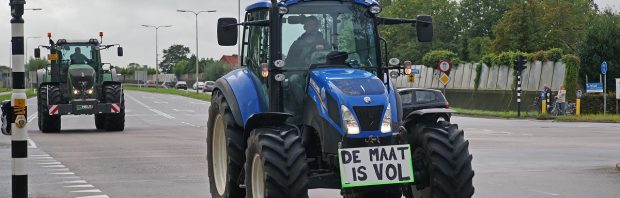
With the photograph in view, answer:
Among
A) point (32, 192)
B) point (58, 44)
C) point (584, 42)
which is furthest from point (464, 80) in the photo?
point (32, 192)

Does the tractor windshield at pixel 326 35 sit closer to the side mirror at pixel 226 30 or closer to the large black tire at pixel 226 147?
the side mirror at pixel 226 30

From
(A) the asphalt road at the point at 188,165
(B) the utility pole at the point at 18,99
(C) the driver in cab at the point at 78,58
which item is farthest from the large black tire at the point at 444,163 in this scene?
(C) the driver in cab at the point at 78,58

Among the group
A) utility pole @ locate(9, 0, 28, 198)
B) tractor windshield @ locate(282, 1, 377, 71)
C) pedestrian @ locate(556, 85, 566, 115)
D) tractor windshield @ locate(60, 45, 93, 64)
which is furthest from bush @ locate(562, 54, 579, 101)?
utility pole @ locate(9, 0, 28, 198)

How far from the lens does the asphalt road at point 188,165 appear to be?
13.4 m

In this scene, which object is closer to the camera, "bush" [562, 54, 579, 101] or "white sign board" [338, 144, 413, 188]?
"white sign board" [338, 144, 413, 188]

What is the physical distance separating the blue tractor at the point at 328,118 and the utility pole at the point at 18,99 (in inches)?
76.8

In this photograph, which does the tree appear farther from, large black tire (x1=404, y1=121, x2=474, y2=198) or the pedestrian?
large black tire (x1=404, y1=121, x2=474, y2=198)

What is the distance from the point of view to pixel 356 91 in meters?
9.46

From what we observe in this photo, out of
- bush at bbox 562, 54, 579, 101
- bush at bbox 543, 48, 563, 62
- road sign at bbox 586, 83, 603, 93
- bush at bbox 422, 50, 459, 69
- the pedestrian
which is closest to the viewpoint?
road sign at bbox 586, 83, 603, 93

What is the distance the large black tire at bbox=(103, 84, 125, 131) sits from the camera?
104ft

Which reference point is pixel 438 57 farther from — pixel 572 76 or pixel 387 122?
pixel 387 122

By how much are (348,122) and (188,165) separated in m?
8.92

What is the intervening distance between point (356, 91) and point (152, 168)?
8450 mm

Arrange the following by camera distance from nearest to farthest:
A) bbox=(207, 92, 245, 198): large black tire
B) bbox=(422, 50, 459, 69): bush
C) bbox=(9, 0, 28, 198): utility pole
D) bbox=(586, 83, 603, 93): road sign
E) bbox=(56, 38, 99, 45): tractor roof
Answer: bbox=(9, 0, 28, 198): utility pole, bbox=(207, 92, 245, 198): large black tire, bbox=(56, 38, 99, 45): tractor roof, bbox=(586, 83, 603, 93): road sign, bbox=(422, 50, 459, 69): bush
